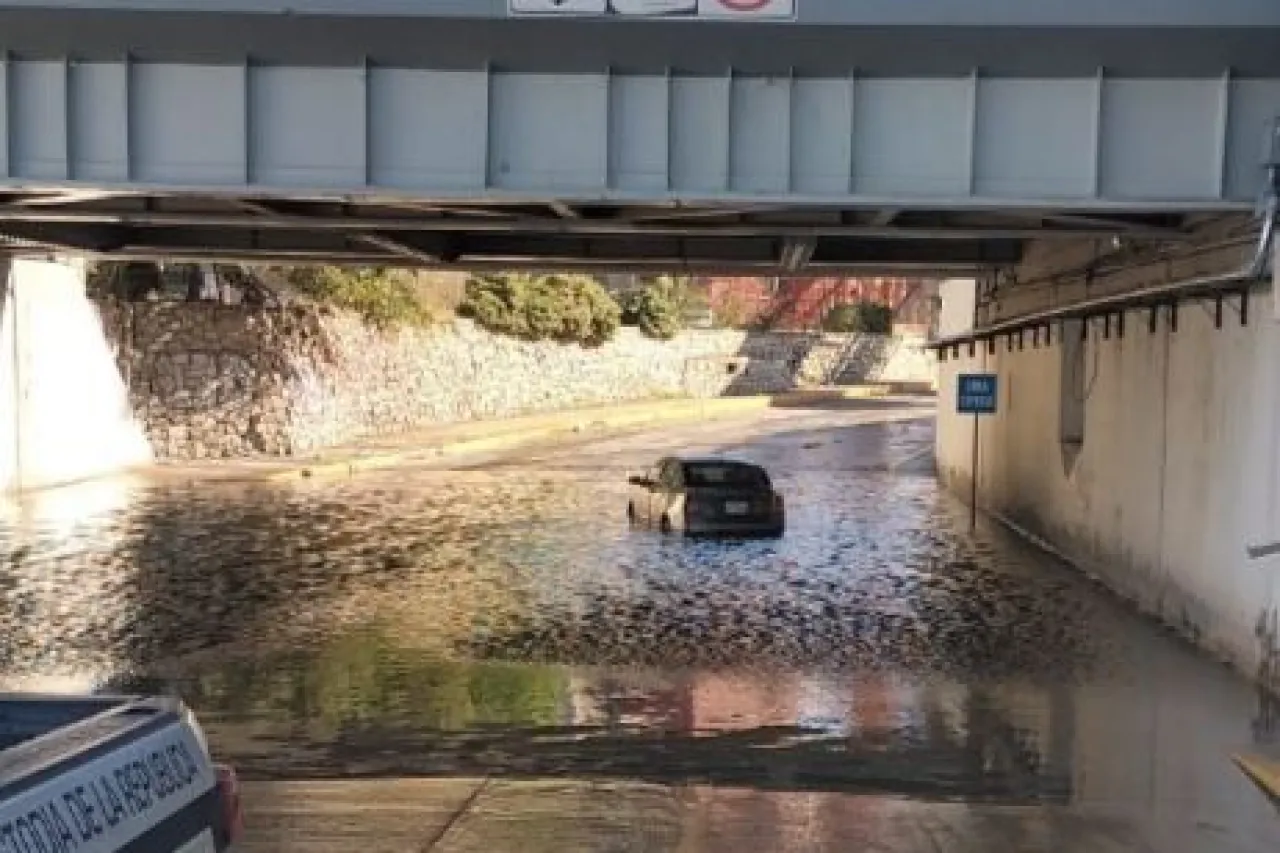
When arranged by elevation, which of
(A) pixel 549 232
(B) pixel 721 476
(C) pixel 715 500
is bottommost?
(C) pixel 715 500

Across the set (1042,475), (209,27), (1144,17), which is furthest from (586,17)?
(1042,475)

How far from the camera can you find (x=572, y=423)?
57438 millimetres

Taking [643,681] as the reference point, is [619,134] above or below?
above

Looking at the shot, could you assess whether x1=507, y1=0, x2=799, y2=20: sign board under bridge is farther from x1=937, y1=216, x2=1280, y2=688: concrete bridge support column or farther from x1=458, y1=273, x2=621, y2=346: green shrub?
x1=458, y1=273, x2=621, y2=346: green shrub

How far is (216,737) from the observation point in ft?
37.1

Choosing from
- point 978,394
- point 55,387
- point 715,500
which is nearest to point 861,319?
point 55,387

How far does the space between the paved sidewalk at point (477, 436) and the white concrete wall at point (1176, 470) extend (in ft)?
63.3

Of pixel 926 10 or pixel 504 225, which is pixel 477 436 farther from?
pixel 926 10

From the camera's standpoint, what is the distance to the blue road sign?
27500 millimetres

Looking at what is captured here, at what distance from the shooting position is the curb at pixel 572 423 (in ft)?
127

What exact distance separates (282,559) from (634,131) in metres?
10.3

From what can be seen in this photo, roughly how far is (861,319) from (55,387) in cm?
5524

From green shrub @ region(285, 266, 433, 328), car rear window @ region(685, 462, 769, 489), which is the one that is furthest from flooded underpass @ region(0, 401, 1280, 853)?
green shrub @ region(285, 266, 433, 328)

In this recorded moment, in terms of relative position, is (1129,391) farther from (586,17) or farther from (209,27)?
(209,27)
